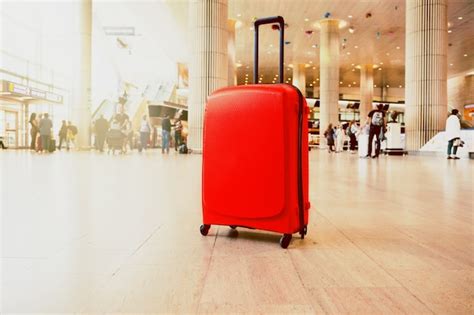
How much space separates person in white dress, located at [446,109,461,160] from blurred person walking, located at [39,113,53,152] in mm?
16223

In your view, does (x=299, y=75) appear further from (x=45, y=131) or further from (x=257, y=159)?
(x=257, y=159)

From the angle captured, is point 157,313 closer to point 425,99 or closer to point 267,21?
point 267,21

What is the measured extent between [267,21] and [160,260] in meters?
1.49

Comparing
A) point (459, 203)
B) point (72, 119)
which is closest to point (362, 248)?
point (459, 203)

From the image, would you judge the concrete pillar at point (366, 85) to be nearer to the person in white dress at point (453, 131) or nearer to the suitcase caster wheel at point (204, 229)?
the person in white dress at point (453, 131)

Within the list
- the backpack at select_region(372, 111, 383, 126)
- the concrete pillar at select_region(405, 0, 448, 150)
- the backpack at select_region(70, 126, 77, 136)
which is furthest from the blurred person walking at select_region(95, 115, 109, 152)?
the concrete pillar at select_region(405, 0, 448, 150)

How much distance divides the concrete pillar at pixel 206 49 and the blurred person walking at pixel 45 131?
6.49 meters

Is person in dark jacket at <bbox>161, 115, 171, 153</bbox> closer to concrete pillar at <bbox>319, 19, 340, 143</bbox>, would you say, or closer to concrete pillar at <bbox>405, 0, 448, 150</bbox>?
concrete pillar at <bbox>405, 0, 448, 150</bbox>

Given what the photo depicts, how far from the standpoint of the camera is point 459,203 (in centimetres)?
347

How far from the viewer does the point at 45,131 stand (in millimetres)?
18031

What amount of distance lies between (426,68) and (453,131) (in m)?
3.79

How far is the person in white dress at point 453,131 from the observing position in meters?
14.6

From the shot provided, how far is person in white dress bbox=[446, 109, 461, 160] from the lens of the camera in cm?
1459

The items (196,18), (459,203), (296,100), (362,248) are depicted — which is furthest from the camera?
(196,18)
